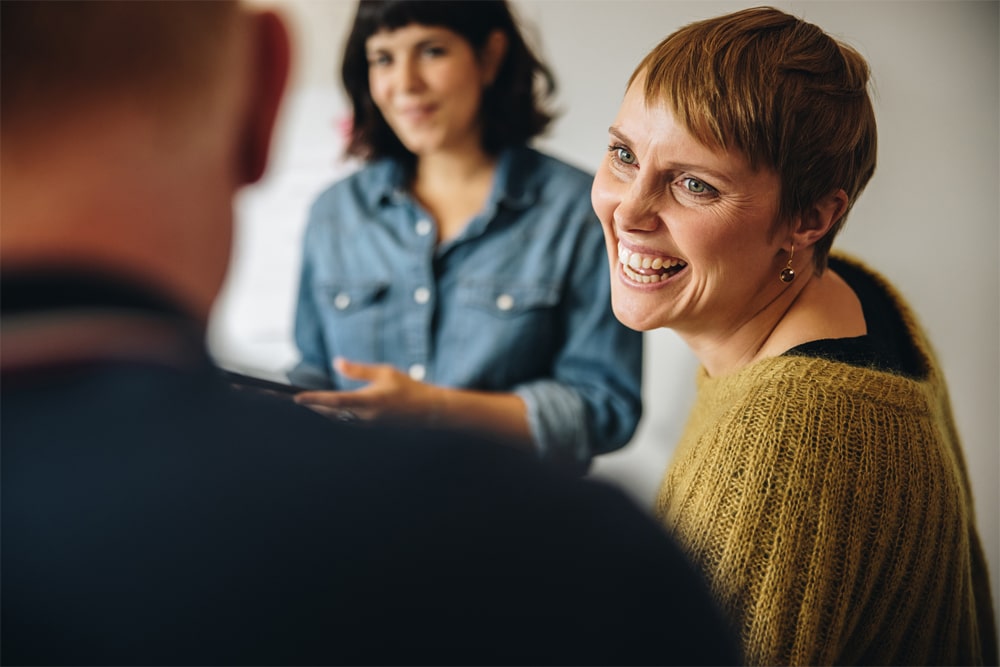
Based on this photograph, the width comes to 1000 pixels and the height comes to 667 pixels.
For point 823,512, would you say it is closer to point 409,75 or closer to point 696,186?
point 696,186

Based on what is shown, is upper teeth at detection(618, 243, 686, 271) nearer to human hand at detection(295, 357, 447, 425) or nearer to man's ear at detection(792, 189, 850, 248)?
man's ear at detection(792, 189, 850, 248)

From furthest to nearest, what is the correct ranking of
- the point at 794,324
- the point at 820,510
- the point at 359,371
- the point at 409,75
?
1. the point at 409,75
2. the point at 359,371
3. the point at 794,324
4. the point at 820,510

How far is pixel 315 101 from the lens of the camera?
2033 mm

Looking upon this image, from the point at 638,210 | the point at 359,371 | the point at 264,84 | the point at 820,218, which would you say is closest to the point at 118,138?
the point at 264,84

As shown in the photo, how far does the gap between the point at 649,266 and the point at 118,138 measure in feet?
1.74

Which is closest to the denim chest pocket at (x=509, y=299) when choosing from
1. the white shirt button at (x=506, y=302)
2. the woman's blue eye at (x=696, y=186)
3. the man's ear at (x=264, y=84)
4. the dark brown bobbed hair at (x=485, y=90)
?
the white shirt button at (x=506, y=302)

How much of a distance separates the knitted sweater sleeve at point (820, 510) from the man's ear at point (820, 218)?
0.38 feet

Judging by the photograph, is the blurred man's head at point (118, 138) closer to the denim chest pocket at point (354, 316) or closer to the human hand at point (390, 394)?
the human hand at point (390, 394)

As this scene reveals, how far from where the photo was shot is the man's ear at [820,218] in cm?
75

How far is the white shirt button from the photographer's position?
4.26 ft

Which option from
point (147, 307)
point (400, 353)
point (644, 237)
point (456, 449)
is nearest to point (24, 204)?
point (147, 307)

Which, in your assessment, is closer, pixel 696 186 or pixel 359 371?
pixel 696 186

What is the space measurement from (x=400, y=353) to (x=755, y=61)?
0.82 m

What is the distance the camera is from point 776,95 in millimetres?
692
